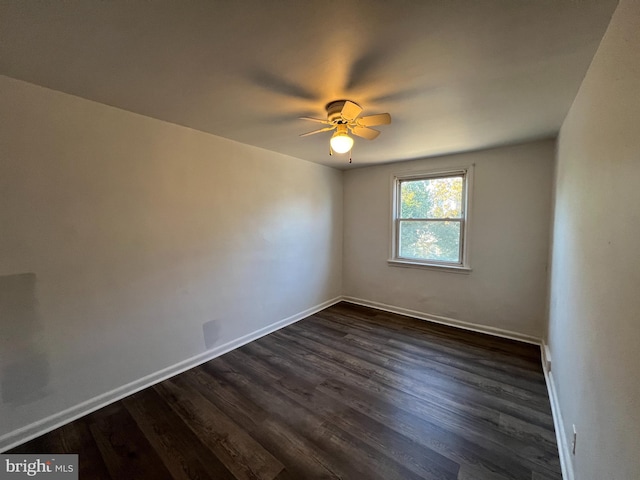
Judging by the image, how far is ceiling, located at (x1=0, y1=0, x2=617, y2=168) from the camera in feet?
3.58

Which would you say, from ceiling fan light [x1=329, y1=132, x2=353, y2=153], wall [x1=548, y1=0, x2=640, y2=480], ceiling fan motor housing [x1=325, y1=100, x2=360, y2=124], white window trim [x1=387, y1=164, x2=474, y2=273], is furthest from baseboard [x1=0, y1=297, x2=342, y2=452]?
wall [x1=548, y1=0, x2=640, y2=480]

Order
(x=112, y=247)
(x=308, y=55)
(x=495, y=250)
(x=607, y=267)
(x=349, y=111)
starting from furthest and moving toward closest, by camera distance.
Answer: (x=495, y=250), (x=112, y=247), (x=349, y=111), (x=308, y=55), (x=607, y=267)

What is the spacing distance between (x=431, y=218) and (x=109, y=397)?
400cm

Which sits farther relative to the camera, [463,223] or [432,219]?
[432,219]

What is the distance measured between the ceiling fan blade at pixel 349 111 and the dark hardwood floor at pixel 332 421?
87.1 inches

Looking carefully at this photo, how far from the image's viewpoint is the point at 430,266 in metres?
3.71

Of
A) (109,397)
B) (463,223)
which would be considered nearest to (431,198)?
(463,223)

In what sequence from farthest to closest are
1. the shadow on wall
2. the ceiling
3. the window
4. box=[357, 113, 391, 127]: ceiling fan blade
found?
the window
box=[357, 113, 391, 127]: ceiling fan blade
the shadow on wall
the ceiling

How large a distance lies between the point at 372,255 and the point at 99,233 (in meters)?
3.43

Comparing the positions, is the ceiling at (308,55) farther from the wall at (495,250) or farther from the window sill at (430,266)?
the window sill at (430,266)

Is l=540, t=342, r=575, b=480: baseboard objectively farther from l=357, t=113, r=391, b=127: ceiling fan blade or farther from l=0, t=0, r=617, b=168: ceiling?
l=357, t=113, r=391, b=127: ceiling fan blade

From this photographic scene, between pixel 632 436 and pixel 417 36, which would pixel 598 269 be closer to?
pixel 632 436

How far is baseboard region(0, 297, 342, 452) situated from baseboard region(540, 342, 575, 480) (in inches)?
109

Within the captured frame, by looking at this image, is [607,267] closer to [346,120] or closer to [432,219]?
[346,120]
